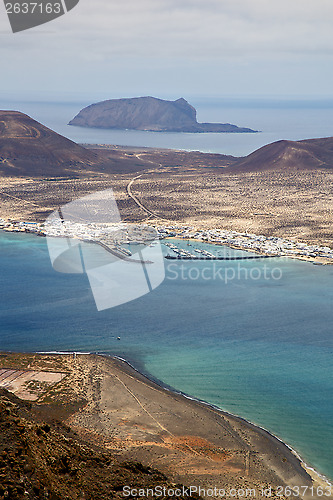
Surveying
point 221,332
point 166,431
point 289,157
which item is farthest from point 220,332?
point 289,157

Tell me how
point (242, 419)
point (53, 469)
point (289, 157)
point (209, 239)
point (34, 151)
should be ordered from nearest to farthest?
point (53, 469) < point (242, 419) < point (209, 239) < point (289, 157) < point (34, 151)

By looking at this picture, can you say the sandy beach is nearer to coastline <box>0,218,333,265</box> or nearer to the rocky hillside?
the rocky hillside

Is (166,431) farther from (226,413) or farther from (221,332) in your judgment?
(221,332)

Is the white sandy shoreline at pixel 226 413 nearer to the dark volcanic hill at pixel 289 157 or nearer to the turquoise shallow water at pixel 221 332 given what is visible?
the turquoise shallow water at pixel 221 332

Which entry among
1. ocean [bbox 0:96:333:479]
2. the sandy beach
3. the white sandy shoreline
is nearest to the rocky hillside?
the sandy beach

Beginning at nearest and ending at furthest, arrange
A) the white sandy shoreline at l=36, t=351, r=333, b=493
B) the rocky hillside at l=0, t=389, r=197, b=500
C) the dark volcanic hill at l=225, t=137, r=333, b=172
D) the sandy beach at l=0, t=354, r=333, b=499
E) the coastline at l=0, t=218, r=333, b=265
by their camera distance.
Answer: the rocky hillside at l=0, t=389, r=197, b=500
the sandy beach at l=0, t=354, r=333, b=499
the white sandy shoreline at l=36, t=351, r=333, b=493
the coastline at l=0, t=218, r=333, b=265
the dark volcanic hill at l=225, t=137, r=333, b=172

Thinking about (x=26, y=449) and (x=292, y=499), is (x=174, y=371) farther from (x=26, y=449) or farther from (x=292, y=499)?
(x=26, y=449)
